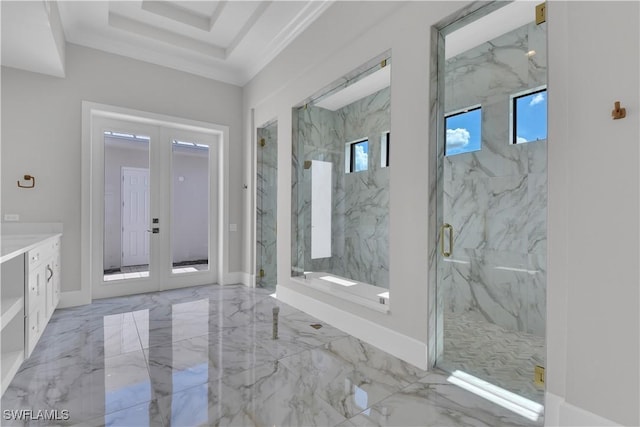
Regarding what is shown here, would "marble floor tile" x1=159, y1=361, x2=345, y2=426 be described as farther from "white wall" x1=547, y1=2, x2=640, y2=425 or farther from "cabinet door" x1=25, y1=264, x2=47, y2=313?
"cabinet door" x1=25, y1=264, x2=47, y2=313

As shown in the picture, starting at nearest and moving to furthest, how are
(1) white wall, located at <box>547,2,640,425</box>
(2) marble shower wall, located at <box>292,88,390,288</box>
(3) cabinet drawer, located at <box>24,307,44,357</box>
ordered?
(1) white wall, located at <box>547,2,640,425</box>
(3) cabinet drawer, located at <box>24,307,44,357</box>
(2) marble shower wall, located at <box>292,88,390,288</box>

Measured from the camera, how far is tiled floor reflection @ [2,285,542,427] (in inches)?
70.9

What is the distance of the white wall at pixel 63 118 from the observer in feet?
11.9

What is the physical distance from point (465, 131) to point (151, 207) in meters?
4.30

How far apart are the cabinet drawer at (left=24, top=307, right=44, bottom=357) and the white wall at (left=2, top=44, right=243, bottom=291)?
1439 millimetres

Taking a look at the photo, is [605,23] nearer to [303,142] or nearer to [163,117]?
[303,142]

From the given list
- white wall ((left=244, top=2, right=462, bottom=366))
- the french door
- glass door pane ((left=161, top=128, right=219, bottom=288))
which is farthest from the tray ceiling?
glass door pane ((left=161, top=128, right=219, bottom=288))

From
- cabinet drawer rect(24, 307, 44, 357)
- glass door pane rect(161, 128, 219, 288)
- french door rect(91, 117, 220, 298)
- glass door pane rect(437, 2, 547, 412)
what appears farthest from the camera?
glass door pane rect(161, 128, 219, 288)

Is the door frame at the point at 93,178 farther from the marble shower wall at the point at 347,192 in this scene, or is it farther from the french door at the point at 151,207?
the marble shower wall at the point at 347,192

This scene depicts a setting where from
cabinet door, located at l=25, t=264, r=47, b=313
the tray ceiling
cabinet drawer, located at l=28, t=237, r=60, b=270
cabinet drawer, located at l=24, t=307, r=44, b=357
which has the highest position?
the tray ceiling

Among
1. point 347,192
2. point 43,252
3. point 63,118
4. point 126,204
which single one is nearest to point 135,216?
point 126,204

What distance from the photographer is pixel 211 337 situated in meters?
2.94

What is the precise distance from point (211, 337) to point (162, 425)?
124 centimetres

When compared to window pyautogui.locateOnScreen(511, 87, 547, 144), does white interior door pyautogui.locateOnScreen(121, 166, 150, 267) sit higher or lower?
lower
